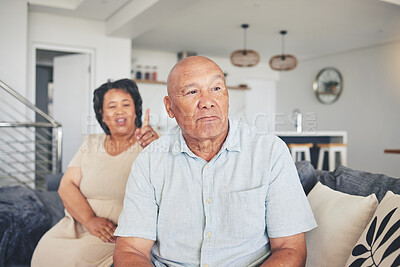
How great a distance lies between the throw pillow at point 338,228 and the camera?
126 centimetres

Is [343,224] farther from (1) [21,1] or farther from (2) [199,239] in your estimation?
(1) [21,1]

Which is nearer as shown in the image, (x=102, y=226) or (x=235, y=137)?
(x=235, y=137)

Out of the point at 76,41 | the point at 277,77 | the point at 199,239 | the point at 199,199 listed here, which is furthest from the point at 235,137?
the point at 277,77

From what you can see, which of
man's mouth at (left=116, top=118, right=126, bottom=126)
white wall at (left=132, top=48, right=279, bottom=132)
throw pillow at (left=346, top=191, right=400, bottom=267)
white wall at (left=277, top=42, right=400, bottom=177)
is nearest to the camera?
throw pillow at (left=346, top=191, right=400, bottom=267)

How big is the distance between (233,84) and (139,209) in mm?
8018

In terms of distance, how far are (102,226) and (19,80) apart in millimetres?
4060

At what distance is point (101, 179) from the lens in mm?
1844

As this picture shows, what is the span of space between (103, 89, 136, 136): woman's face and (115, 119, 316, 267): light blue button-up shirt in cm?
55

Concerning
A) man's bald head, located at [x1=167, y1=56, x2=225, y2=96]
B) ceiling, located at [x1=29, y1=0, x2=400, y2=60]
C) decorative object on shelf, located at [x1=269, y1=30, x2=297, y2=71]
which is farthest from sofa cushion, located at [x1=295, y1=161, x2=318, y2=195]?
decorative object on shelf, located at [x1=269, y1=30, x2=297, y2=71]

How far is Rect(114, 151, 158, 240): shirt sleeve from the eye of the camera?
4.23 ft

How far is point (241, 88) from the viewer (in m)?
8.73

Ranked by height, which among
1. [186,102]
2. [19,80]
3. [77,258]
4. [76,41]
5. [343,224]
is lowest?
[77,258]

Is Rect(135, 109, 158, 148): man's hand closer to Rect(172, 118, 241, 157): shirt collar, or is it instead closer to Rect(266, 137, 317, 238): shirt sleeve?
Rect(172, 118, 241, 157): shirt collar

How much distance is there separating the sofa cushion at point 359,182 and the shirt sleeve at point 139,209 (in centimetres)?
79
